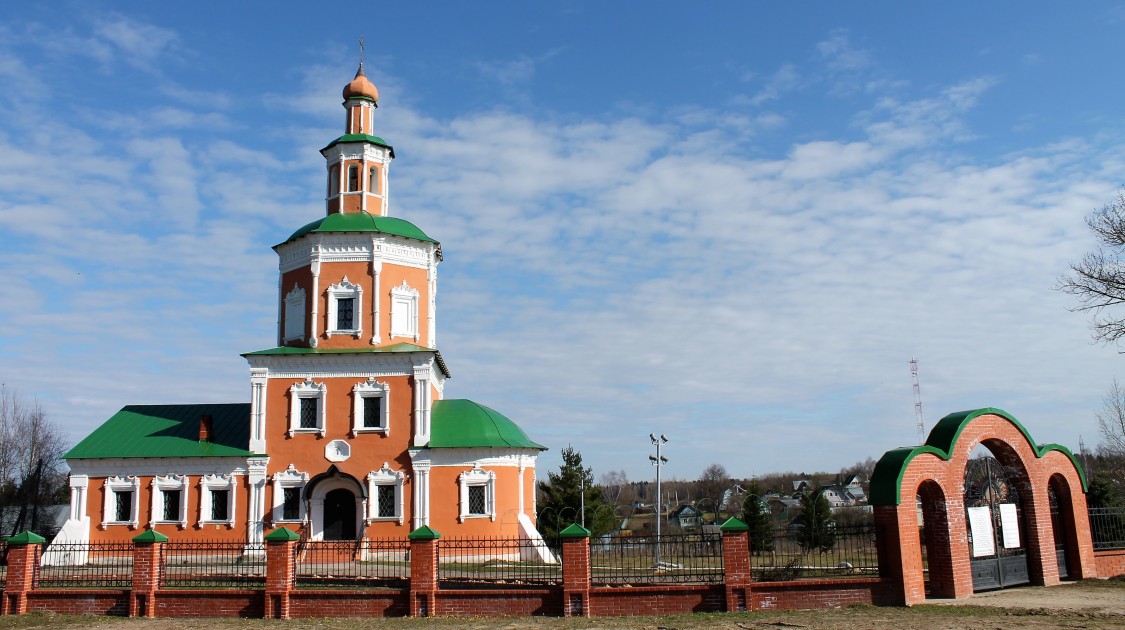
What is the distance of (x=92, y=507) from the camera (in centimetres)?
2684

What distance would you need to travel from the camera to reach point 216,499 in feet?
87.1

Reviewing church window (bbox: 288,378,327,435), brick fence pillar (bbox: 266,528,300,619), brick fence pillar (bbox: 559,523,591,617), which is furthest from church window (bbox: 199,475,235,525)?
brick fence pillar (bbox: 559,523,591,617)

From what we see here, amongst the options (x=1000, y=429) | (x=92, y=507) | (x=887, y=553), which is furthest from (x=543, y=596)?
(x=92, y=507)

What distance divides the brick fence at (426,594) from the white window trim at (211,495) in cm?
981

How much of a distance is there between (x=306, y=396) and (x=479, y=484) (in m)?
5.82

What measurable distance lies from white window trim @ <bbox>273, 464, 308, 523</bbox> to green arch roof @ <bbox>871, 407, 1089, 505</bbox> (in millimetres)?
16933

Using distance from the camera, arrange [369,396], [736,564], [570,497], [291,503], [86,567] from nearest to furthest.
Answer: [736,564] < [86,567] < [291,503] < [369,396] < [570,497]

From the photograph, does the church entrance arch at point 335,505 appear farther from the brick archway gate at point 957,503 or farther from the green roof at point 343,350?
the brick archway gate at point 957,503

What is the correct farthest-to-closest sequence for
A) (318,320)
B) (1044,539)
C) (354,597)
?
(318,320)
(1044,539)
(354,597)

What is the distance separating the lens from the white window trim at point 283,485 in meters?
26.1

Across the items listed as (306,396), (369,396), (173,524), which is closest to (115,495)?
(173,524)

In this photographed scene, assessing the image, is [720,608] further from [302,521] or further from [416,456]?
[302,521]

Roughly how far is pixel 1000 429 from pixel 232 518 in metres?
20.6

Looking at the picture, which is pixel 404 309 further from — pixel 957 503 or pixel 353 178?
pixel 957 503
